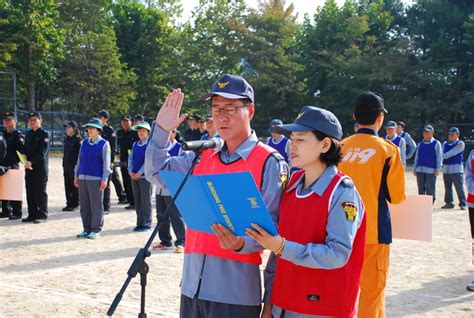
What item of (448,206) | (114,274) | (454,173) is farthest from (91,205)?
(454,173)

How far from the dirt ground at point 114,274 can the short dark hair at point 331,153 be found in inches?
134

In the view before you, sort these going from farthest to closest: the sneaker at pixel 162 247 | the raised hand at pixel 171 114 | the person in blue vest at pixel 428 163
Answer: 1. the person in blue vest at pixel 428 163
2. the sneaker at pixel 162 247
3. the raised hand at pixel 171 114

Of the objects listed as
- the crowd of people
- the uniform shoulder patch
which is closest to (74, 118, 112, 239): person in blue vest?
the crowd of people

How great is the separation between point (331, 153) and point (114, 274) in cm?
Answer: 522

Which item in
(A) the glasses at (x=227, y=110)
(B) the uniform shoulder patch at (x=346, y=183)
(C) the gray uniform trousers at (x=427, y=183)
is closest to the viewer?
(B) the uniform shoulder patch at (x=346, y=183)

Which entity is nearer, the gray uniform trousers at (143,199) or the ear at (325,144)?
the ear at (325,144)

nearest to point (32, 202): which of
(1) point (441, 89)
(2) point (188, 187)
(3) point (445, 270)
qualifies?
(3) point (445, 270)

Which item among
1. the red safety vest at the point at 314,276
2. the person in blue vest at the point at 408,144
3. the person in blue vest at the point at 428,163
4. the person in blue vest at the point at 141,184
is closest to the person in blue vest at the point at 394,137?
the person in blue vest at the point at 408,144

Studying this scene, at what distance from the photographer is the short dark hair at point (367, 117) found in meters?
4.52

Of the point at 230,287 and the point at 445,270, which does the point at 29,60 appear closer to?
the point at 445,270

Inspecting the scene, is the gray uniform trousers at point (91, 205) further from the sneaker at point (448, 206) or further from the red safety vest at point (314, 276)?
the sneaker at point (448, 206)

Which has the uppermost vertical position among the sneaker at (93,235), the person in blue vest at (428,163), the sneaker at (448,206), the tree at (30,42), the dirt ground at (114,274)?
the tree at (30,42)

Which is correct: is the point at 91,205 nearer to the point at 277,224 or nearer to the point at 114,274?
the point at 114,274

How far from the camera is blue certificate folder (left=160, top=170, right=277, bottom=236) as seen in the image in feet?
8.61
